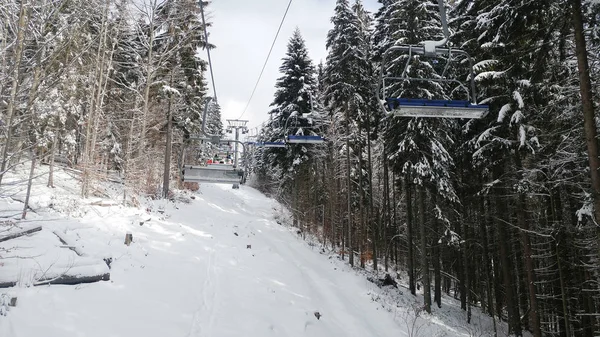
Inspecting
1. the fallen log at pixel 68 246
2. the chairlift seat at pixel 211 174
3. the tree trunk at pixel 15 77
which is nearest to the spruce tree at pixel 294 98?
the chairlift seat at pixel 211 174

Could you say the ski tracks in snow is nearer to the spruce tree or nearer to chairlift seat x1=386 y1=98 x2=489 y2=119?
chairlift seat x1=386 y1=98 x2=489 y2=119

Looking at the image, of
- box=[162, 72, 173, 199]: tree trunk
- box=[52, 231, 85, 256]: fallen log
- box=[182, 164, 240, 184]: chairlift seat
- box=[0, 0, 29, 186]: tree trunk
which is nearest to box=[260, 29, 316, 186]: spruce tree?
box=[162, 72, 173, 199]: tree trunk

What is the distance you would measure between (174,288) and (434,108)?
307 inches

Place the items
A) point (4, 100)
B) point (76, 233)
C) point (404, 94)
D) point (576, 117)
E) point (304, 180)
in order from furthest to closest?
point (304, 180)
point (404, 94)
point (76, 233)
point (576, 117)
point (4, 100)

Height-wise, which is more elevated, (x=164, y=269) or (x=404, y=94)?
(x=404, y=94)

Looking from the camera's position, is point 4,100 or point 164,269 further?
point 164,269

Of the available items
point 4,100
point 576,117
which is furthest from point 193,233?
point 576,117

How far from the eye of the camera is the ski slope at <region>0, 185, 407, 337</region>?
5789 millimetres

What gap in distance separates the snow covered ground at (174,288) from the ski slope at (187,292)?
30mm

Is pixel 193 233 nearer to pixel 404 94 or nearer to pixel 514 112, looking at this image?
pixel 404 94

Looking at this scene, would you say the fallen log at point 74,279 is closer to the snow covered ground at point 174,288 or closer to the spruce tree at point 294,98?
the snow covered ground at point 174,288

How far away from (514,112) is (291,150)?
652 inches

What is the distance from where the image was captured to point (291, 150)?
25.0 meters

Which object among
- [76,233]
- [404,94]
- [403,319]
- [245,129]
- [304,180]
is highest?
[404,94]
